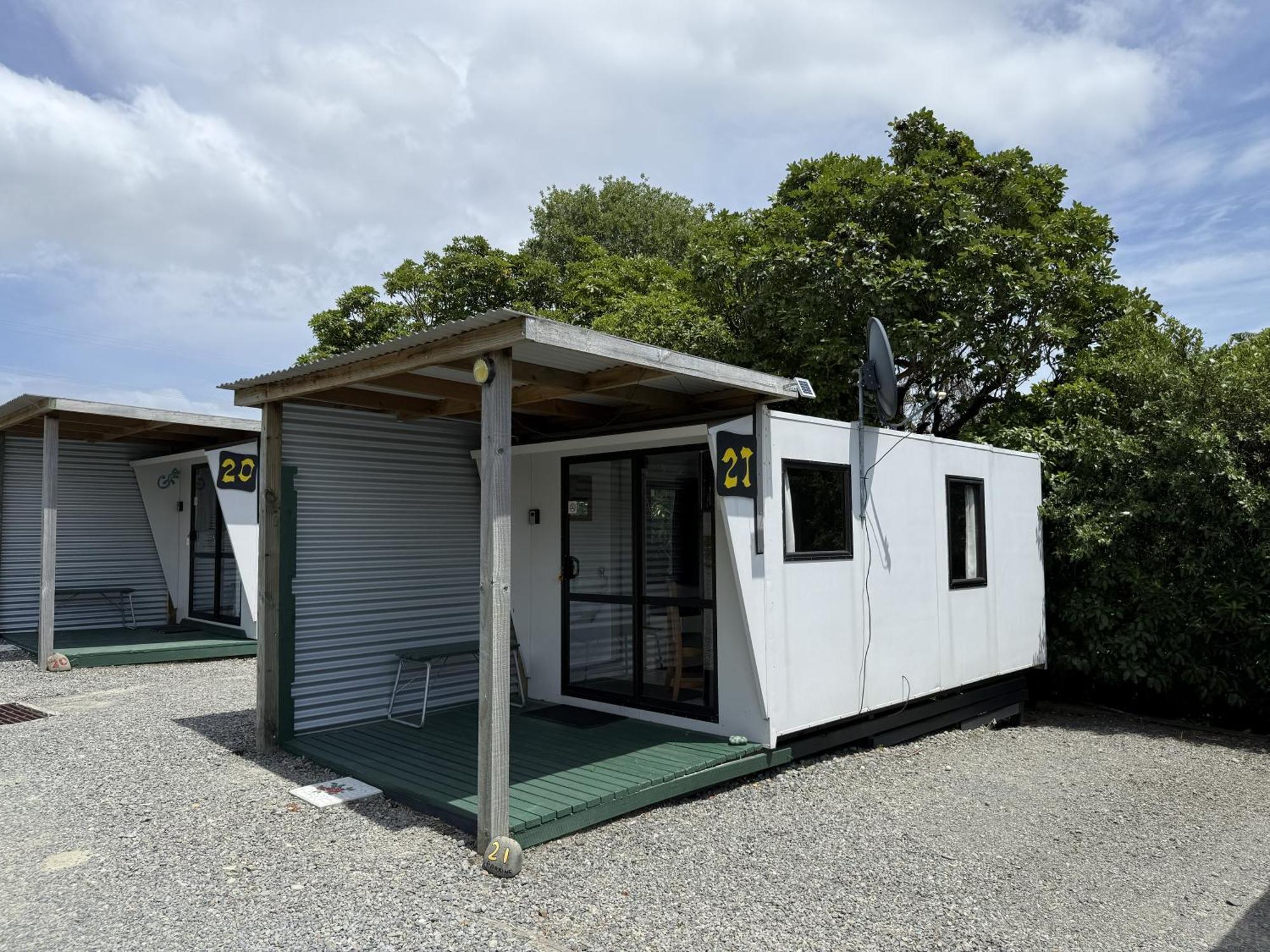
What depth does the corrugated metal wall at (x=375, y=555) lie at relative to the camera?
546 cm

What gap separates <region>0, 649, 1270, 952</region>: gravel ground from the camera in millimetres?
3043

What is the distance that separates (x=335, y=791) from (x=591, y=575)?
2.20 meters

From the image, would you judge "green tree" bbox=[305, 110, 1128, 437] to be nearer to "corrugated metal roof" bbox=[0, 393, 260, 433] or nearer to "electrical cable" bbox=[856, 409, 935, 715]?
"electrical cable" bbox=[856, 409, 935, 715]

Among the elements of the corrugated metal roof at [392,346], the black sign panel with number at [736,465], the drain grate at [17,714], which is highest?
the corrugated metal roof at [392,346]

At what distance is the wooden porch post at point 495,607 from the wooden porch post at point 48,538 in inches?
273

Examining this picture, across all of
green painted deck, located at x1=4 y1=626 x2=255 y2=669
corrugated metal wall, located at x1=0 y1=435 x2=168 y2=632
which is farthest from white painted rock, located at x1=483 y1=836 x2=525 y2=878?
corrugated metal wall, located at x1=0 y1=435 x2=168 y2=632

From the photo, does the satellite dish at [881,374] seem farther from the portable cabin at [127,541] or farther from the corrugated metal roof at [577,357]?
the portable cabin at [127,541]

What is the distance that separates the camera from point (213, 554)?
10164 mm

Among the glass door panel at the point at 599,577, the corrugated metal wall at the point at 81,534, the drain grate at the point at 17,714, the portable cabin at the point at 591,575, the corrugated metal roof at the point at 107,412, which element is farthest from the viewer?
the corrugated metal wall at the point at 81,534

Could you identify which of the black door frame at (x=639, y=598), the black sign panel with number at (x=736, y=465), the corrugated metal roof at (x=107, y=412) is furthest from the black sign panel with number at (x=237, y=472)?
the black sign panel with number at (x=736, y=465)

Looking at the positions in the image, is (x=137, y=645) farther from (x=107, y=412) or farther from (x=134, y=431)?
(x=107, y=412)

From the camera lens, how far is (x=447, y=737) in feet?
17.4

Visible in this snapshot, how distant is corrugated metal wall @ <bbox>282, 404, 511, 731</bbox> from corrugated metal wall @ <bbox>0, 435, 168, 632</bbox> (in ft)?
21.8

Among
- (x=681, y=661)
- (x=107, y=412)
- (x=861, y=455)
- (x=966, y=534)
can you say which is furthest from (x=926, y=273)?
(x=107, y=412)
